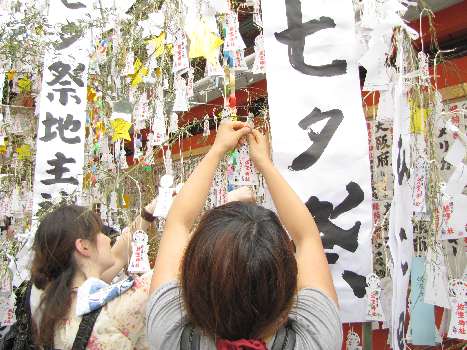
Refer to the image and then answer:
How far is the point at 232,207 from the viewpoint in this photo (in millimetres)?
1215

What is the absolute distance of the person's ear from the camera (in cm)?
190

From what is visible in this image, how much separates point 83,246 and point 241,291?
106cm

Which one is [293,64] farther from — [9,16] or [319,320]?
[9,16]

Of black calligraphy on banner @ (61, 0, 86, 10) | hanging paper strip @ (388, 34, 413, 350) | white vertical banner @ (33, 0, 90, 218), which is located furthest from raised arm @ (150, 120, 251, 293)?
black calligraphy on banner @ (61, 0, 86, 10)

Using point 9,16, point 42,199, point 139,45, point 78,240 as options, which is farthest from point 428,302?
point 9,16

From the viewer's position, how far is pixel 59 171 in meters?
3.97

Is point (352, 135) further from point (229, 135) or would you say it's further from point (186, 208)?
point (186, 208)

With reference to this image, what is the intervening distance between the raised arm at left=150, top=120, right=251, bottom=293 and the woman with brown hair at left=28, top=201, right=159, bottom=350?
13.4 inches

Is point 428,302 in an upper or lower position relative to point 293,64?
lower

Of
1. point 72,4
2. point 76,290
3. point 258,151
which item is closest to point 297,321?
point 258,151

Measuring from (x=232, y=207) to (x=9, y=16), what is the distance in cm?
447

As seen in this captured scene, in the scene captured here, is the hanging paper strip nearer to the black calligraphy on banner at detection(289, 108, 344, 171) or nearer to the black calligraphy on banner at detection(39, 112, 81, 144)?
the black calligraphy on banner at detection(289, 108, 344, 171)

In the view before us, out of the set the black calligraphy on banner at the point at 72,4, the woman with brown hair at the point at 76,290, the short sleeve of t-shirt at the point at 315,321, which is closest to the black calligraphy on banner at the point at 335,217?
the short sleeve of t-shirt at the point at 315,321

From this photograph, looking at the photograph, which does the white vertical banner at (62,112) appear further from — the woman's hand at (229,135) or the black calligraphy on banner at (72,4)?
the woman's hand at (229,135)
